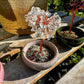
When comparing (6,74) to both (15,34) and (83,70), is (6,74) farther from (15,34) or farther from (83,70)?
(83,70)

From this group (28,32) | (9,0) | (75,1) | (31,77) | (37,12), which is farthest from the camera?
(28,32)

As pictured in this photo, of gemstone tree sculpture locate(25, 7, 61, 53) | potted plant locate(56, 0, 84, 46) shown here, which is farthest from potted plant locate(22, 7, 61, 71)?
potted plant locate(56, 0, 84, 46)

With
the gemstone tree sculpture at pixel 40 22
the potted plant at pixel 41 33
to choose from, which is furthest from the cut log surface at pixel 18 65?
the gemstone tree sculpture at pixel 40 22

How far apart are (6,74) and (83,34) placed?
39.3 inches

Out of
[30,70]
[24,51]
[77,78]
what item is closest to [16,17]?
[24,51]

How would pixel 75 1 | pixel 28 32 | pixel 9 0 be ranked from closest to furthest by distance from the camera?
pixel 9 0 → pixel 75 1 → pixel 28 32

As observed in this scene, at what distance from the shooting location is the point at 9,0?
3.30 ft

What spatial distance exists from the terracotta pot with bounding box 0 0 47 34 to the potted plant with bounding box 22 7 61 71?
0.33 meters

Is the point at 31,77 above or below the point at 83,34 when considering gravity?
below

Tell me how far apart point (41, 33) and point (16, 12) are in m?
0.55

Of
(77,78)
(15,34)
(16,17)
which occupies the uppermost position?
(16,17)

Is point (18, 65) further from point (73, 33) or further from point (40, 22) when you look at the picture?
point (73, 33)

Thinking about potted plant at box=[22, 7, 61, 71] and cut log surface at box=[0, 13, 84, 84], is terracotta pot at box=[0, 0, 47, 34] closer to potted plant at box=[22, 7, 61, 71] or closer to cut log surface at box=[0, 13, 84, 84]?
cut log surface at box=[0, 13, 84, 84]

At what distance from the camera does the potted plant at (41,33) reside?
30.1 inches
